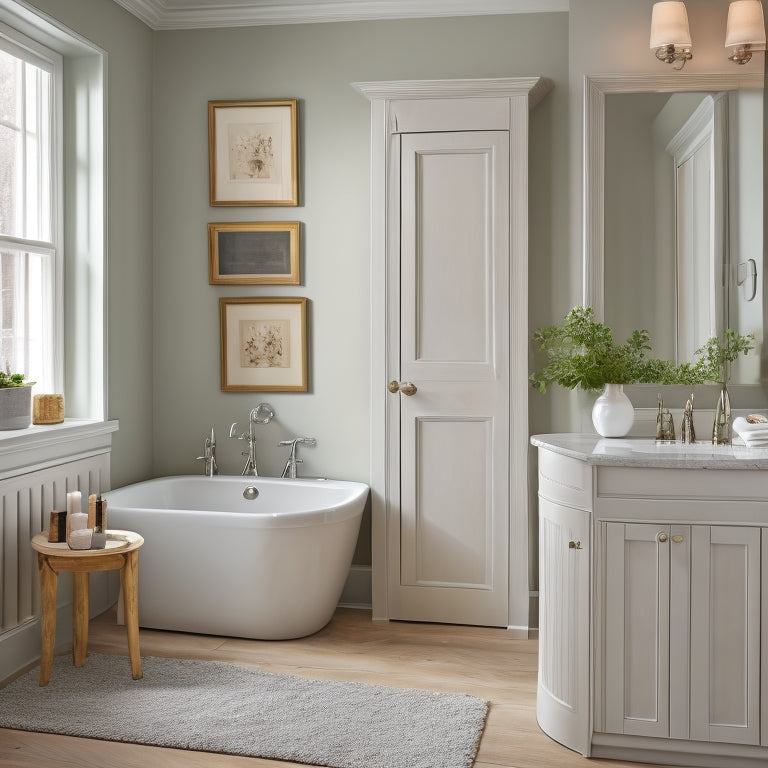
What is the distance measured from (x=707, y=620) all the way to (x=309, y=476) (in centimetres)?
198

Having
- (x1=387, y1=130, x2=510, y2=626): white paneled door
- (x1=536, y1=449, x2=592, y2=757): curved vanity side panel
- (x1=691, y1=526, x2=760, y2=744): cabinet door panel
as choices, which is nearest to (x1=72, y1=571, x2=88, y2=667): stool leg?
(x1=387, y1=130, x2=510, y2=626): white paneled door

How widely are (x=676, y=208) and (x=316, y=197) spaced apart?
5.15 feet

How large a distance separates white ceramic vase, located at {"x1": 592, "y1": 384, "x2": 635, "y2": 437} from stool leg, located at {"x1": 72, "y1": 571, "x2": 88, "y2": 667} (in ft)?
6.49

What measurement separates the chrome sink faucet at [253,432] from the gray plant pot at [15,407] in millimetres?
992

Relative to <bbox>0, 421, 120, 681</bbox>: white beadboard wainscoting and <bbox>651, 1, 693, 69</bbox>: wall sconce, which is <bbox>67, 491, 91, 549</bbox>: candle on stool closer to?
<bbox>0, 421, 120, 681</bbox>: white beadboard wainscoting

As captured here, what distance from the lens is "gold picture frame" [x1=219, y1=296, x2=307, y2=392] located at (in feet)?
12.4

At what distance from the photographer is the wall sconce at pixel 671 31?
3074mm

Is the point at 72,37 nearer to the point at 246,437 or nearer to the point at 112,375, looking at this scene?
the point at 112,375

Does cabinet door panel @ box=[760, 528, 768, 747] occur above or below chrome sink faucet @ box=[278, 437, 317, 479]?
Result: below

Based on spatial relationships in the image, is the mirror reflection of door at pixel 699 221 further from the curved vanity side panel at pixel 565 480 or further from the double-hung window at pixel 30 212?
the double-hung window at pixel 30 212

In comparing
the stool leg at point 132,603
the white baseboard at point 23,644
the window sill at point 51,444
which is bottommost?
the white baseboard at point 23,644

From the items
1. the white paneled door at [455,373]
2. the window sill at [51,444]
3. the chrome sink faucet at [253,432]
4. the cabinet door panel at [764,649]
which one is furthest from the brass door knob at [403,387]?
the cabinet door panel at [764,649]

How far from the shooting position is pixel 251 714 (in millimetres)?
2613

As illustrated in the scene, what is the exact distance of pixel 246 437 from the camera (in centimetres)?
382
